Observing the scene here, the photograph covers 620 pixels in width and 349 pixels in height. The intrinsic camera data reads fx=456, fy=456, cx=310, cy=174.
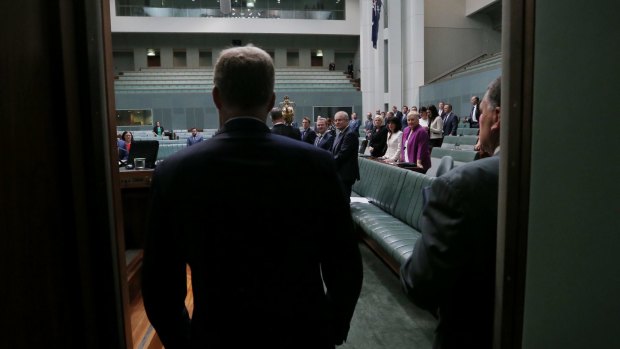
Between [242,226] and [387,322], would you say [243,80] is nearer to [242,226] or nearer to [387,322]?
[242,226]

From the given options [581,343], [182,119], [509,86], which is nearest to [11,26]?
[509,86]

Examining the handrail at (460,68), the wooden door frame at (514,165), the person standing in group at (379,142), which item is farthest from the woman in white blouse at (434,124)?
the handrail at (460,68)

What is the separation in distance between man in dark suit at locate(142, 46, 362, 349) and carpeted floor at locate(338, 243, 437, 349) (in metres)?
1.79

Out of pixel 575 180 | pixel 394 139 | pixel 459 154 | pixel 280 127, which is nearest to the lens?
pixel 575 180

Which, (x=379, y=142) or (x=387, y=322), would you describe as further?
(x=379, y=142)

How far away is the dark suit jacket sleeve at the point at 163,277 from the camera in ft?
3.98

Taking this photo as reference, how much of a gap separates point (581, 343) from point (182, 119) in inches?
930

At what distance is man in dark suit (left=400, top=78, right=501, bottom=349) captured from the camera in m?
1.33

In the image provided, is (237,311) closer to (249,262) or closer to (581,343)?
(249,262)

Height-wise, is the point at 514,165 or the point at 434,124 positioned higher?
the point at 434,124

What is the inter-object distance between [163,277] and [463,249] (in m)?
0.86

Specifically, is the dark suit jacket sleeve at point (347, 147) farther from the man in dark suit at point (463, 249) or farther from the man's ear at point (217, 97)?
the man's ear at point (217, 97)

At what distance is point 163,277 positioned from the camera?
124 cm

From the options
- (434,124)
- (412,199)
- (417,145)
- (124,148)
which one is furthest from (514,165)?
(124,148)
